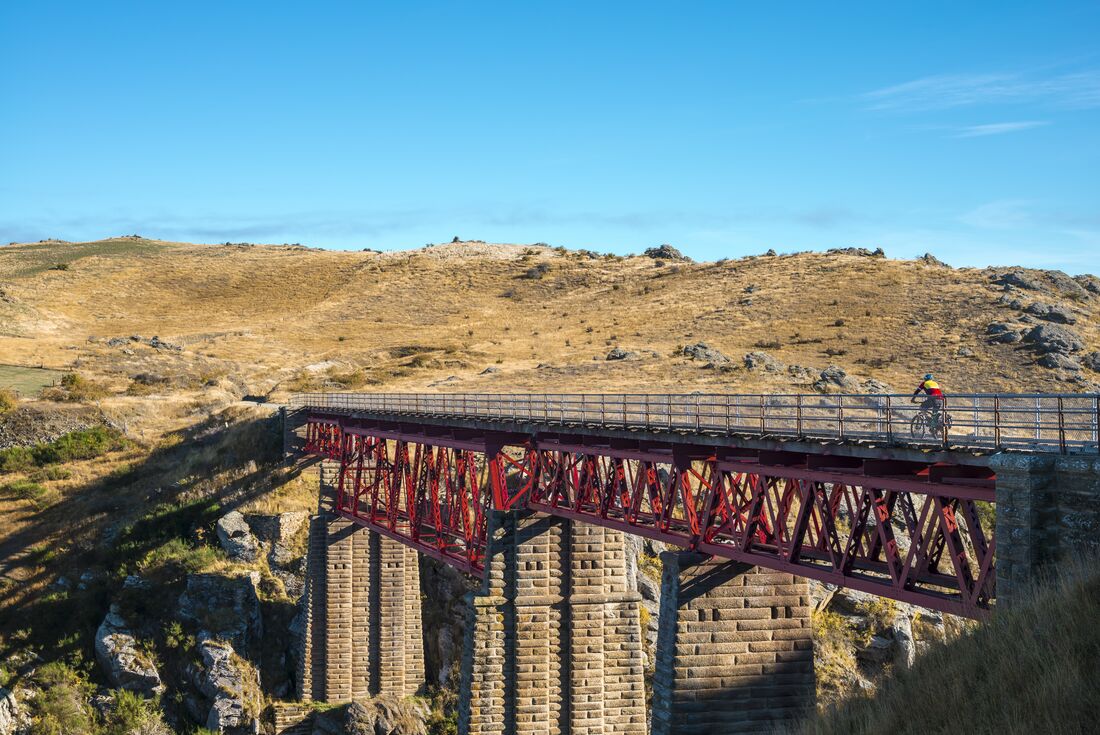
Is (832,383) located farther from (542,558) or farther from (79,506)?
(79,506)

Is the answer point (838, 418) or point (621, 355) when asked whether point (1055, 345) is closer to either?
point (621, 355)

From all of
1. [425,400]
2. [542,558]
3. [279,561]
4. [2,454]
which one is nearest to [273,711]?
[279,561]

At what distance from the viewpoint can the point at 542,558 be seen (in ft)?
98.0

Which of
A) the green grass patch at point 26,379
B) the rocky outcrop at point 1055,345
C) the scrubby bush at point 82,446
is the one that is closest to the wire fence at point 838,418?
the rocky outcrop at point 1055,345

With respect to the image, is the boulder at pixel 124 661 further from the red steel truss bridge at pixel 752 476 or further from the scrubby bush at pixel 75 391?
the scrubby bush at pixel 75 391

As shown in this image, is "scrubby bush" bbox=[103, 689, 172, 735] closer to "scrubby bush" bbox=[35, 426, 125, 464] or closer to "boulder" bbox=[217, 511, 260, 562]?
"boulder" bbox=[217, 511, 260, 562]

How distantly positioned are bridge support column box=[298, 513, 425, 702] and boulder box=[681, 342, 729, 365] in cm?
3176

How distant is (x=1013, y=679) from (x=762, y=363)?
184 feet

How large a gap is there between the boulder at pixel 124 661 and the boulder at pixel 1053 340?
52951 mm

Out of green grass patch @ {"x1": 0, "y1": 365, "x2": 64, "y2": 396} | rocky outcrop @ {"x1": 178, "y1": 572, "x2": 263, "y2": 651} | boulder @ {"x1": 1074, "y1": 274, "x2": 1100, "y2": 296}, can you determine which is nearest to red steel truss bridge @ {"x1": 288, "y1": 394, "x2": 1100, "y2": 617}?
rocky outcrop @ {"x1": 178, "y1": 572, "x2": 263, "y2": 651}

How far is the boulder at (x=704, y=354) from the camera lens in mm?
70562

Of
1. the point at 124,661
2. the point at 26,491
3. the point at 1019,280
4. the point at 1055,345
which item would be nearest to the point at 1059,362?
the point at 1055,345

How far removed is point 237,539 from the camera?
47625 mm

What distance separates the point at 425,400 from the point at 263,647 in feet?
41.1
